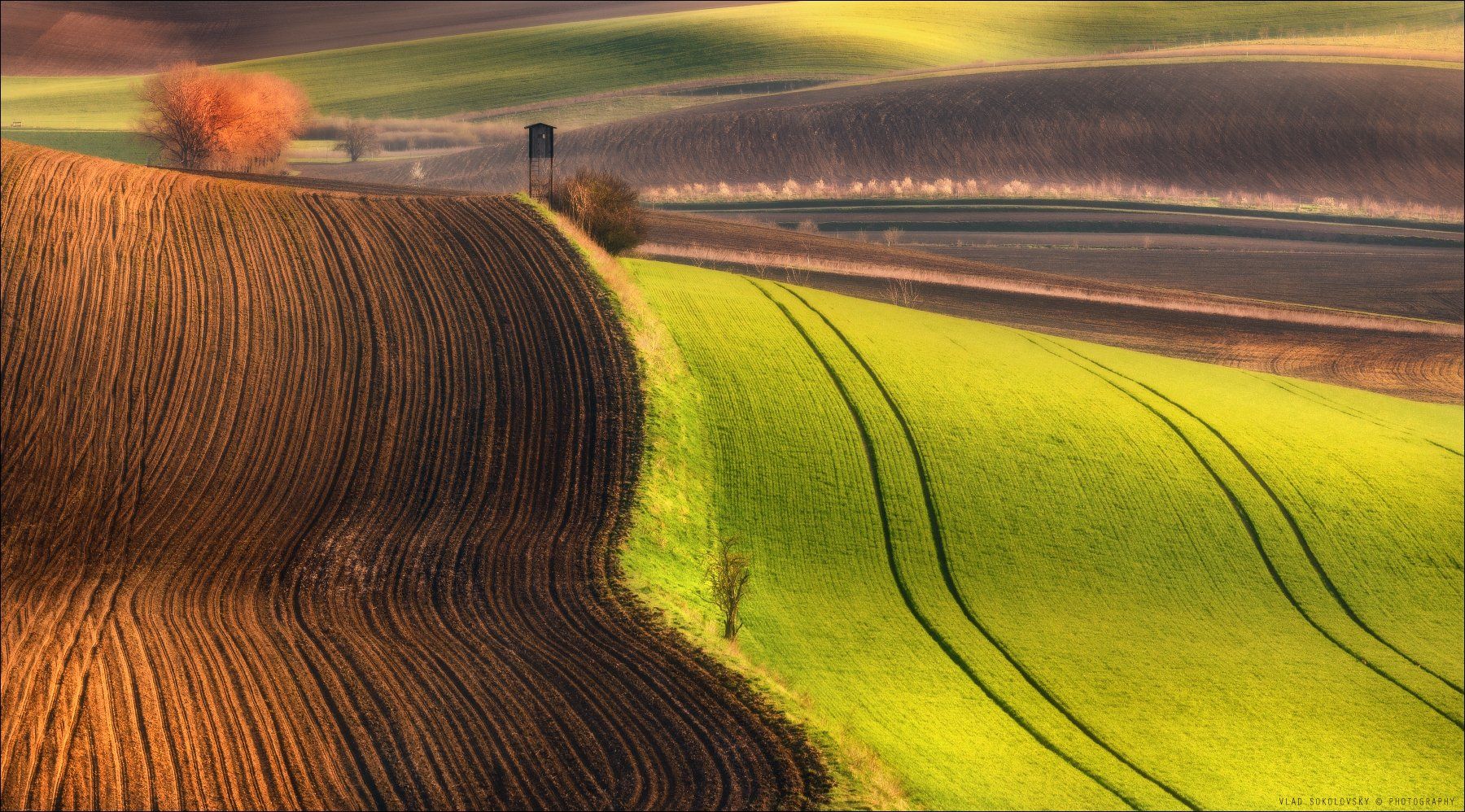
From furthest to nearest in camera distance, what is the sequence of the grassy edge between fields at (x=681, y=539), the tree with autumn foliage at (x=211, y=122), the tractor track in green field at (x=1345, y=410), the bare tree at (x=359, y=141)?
the bare tree at (x=359, y=141), the tree with autumn foliage at (x=211, y=122), the tractor track in green field at (x=1345, y=410), the grassy edge between fields at (x=681, y=539)

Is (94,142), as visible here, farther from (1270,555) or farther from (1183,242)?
(1270,555)

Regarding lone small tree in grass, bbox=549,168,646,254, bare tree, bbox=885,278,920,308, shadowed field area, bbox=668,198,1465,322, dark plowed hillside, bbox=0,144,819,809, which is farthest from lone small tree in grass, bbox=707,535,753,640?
shadowed field area, bbox=668,198,1465,322

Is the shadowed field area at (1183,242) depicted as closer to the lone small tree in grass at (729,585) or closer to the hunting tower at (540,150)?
the hunting tower at (540,150)

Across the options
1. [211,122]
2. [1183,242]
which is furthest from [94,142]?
[1183,242]

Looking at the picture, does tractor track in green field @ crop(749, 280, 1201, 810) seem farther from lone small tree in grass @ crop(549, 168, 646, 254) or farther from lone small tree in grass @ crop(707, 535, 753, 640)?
lone small tree in grass @ crop(549, 168, 646, 254)

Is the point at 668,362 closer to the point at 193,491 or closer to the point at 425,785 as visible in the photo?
the point at 193,491

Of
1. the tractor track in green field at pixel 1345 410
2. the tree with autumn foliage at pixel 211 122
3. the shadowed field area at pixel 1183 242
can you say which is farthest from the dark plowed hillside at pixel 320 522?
the shadowed field area at pixel 1183 242
